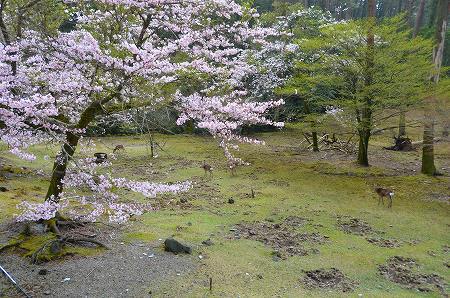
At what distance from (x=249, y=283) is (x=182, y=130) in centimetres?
1525

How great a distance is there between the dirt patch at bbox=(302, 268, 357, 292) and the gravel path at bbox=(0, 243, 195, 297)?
1.53m

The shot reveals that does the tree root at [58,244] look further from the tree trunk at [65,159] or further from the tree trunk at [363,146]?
the tree trunk at [363,146]

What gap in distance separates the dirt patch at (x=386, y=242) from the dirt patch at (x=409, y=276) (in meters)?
0.52

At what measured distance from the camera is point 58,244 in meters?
5.48

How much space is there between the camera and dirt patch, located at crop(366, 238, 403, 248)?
21.1 feet

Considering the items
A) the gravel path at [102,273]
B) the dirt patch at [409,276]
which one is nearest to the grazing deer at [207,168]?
the gravel path at [102,273]

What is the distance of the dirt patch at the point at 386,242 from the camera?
643cm

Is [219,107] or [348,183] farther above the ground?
[219,107]

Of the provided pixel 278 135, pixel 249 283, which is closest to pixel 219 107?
pixel 249 283

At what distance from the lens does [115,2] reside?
15.1ft

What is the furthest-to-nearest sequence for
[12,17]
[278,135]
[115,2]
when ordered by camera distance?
1. [278,135]
2. [12,17]
3. [115,2]

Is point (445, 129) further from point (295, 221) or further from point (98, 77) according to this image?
point (98, 77)

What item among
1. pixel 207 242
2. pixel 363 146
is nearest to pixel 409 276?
pixel 207 242

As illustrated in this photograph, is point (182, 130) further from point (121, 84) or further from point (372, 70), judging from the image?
point (121, 84)
